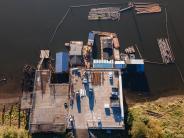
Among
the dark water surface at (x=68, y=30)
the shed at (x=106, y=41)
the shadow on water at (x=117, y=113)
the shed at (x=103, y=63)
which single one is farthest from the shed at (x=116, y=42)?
the shadow on water at (x=117, y=113)

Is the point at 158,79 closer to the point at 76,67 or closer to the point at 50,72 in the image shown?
the point at 76,67

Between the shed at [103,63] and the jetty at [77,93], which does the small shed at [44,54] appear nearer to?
the jetty at [77,93]

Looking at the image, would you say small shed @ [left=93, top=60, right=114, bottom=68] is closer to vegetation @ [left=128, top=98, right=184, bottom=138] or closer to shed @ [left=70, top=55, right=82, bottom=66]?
shed @ [left=70, top=55, right=82, bottom=66]

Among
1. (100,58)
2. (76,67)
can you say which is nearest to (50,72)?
(76,67)

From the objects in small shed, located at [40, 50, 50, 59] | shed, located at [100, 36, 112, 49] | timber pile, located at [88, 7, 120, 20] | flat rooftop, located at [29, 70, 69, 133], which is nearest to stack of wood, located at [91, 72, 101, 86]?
flat rooftop, located at [29, 70, 69, 133]

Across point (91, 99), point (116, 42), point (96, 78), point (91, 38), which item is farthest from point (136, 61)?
point (91, 99)
